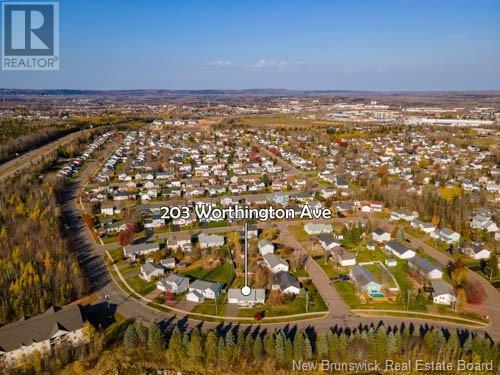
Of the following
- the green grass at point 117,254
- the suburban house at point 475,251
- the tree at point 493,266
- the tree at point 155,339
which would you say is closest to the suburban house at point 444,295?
the tree at point 493,266

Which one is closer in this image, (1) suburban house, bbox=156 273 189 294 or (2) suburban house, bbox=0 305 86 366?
(2) suburban house, bbox=0 305 86 366

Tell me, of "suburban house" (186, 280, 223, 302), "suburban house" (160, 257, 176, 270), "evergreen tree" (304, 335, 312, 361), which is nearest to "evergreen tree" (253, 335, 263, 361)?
"evergreen tree" (304, 335, 312, 361)

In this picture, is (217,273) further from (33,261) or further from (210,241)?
(33,261)

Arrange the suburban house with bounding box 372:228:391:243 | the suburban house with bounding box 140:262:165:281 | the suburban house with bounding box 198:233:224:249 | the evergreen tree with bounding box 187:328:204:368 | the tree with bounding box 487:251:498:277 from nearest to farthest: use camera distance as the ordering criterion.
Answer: the evergreen tree with bounding box 187:328:204:368, the suburban house with bounding box 140:262:165:281, the tree with bounding box 487:251:498:277, the suburban house with bounding box 198:233:224:249, the suburban house with bounding box 372:228:391:243

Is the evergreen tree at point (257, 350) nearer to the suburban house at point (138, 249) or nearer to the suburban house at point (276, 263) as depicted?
the suburban house at point (276, 263)

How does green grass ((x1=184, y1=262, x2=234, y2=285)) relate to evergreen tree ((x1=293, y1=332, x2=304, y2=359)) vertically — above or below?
above

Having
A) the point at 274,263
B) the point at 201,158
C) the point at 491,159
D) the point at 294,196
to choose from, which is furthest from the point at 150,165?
the point at 491,159
